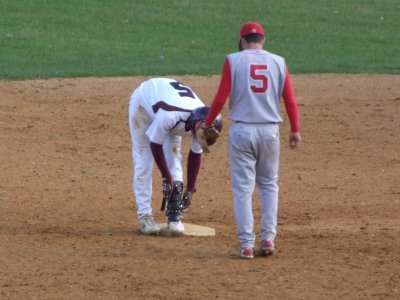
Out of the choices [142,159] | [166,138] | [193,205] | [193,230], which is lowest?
[193,205]

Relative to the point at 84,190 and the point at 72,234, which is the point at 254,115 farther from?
the point at 84,190

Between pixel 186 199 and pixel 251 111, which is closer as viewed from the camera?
pixel 251 111

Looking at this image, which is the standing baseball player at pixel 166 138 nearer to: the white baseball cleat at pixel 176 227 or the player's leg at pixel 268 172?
the white baseball cleat at pixel 176 227

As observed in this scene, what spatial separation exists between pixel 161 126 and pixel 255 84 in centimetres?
108

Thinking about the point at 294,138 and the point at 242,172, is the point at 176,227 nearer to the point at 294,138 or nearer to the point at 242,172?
the point at 242,172


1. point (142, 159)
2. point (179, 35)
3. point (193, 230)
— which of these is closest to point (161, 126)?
point (142, 159)

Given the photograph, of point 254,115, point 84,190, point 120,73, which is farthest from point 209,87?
point 254,115

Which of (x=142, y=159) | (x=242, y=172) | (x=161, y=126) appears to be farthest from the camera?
(x=142, y=159)

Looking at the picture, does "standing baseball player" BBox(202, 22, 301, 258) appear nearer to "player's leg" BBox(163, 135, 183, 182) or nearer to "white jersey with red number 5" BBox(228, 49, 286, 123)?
"white jersey with red number 5" BBox(228, 49, 286, 123)

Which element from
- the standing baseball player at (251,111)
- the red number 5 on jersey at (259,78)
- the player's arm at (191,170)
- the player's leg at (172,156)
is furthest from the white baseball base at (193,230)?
the red number 5 on jersey at (259,78)

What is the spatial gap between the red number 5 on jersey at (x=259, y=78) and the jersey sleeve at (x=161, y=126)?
3.15 ft

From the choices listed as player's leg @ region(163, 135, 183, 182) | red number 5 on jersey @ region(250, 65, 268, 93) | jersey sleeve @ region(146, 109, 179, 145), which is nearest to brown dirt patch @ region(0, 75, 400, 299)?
player's leg @ region(163, 135, 183, 182)

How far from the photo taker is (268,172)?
8.53 meters

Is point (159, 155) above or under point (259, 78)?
under
